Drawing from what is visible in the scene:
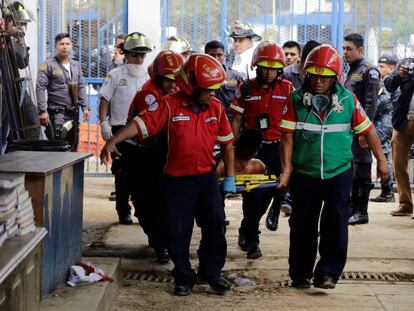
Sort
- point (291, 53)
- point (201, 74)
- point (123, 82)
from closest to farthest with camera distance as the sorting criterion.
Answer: point (201, 74), point (123, 82), point (291, 53)

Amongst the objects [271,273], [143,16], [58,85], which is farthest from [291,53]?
→ [271,273]

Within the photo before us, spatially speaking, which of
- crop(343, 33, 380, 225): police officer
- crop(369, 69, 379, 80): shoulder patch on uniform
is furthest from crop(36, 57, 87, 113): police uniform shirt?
crop(369, 69, 379, 80): shoulder patch on uniform

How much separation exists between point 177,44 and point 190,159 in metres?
6.04

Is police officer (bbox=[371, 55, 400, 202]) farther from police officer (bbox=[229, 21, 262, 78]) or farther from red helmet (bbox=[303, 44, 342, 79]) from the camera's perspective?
red helmet (bbox=[303, 44, 342, 79])

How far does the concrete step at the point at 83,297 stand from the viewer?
18.6ft

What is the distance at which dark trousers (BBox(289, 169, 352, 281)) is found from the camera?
22.7 ft

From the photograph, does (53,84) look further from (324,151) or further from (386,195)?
(324,151)

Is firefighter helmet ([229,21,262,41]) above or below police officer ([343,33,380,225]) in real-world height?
above

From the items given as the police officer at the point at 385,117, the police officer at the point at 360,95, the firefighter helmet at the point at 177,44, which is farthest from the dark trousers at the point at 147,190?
the police officer at the point at 385,117

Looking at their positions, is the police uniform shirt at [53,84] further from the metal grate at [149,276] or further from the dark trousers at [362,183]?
the metal grate at [149,276]

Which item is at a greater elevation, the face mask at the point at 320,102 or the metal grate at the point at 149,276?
the face mask at the point at 320,102

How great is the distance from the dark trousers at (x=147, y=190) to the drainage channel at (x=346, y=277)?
310mm

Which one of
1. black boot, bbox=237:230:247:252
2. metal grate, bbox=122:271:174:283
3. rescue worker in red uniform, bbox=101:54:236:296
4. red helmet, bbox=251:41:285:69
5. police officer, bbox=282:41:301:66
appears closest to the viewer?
rescue worker in red uniform, bbox=101:54:236:296

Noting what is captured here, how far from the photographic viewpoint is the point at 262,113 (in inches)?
327
